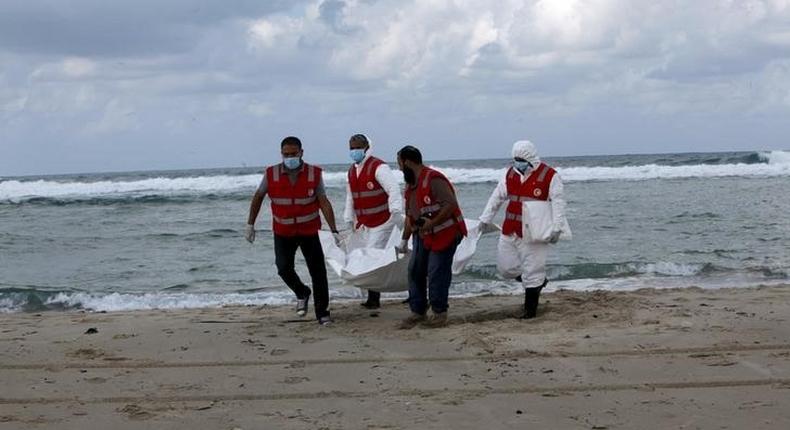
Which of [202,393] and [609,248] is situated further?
[609,248]

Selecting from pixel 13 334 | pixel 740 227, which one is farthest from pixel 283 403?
pixel 740 227

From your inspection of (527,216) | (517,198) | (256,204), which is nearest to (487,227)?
(517,198)

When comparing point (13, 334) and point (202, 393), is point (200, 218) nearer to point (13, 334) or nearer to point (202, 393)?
point (13, 334)

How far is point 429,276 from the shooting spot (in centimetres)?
767

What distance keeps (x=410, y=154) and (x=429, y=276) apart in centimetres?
104

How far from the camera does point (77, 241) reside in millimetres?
18594

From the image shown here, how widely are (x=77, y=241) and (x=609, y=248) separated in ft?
34.7

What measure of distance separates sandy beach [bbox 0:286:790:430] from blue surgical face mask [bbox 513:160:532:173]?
50.8 inches

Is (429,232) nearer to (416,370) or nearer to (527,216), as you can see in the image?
(527,216)

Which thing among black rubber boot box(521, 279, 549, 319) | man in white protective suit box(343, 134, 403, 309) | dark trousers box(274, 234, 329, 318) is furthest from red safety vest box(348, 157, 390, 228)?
black rubber boot box(521, 279, 549, 319)

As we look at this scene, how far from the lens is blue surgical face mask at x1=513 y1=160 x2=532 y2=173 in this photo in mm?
7664

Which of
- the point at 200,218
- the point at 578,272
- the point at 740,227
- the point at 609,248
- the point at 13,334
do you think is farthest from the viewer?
the point at 200,218

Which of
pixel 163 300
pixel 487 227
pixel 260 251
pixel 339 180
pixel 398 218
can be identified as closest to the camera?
pixel 398 218

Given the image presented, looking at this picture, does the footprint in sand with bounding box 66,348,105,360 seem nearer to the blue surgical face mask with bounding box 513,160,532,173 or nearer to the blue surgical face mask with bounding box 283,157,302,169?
the blue surgical face mask with bounding box 283,157,302,169
